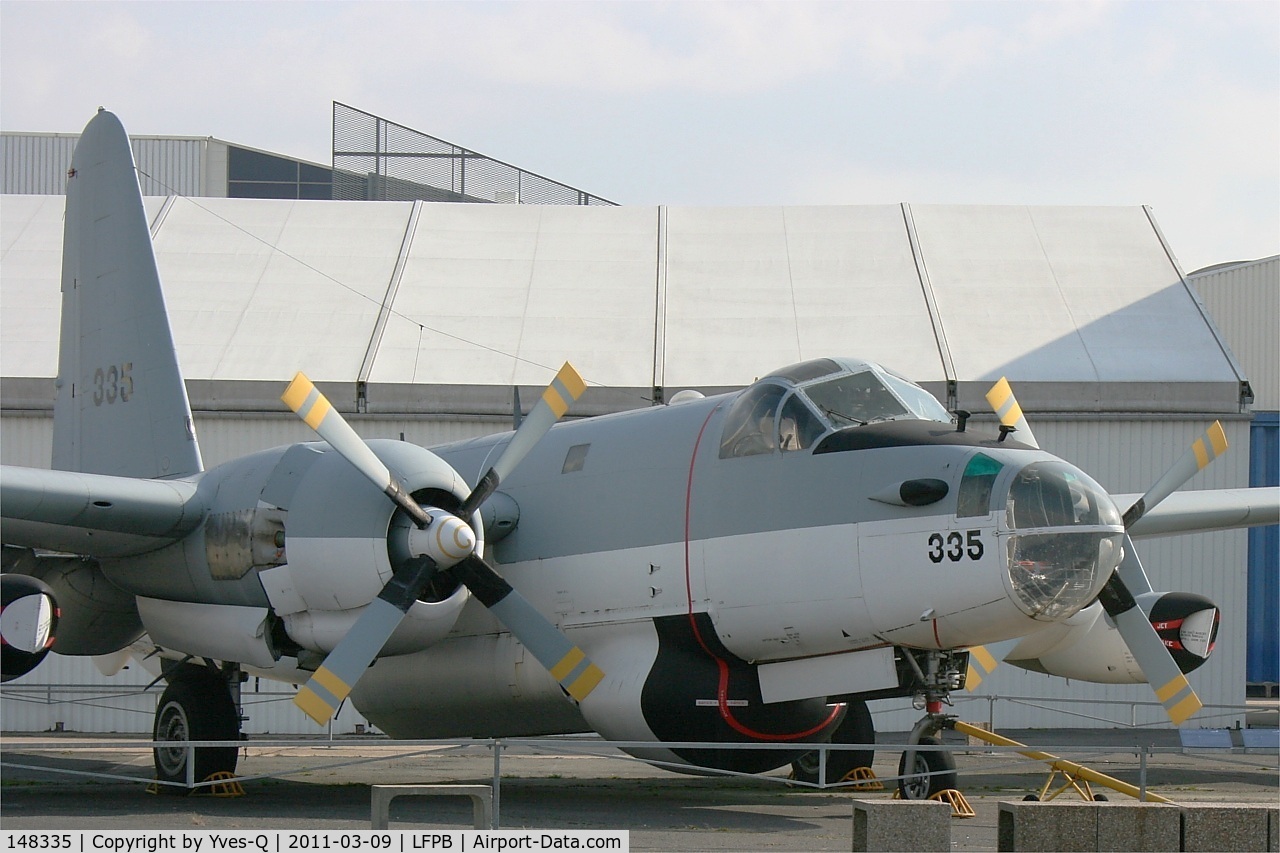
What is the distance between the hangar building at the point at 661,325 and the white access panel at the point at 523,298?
0.18 feet

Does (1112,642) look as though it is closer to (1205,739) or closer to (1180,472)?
(1205,739)

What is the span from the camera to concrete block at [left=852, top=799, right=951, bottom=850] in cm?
888

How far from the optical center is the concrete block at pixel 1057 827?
8984mm

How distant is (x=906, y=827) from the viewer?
29.2ft

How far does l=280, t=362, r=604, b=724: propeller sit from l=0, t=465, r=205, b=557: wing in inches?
85.6

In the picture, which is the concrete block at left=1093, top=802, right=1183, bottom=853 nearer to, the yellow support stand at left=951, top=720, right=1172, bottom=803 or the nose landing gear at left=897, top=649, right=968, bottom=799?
the nose landing gear at left=897, top=649, right=968, bottom=799

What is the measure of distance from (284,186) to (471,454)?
26.2 meters

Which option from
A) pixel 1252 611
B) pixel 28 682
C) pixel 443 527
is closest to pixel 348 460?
pixel 443 527

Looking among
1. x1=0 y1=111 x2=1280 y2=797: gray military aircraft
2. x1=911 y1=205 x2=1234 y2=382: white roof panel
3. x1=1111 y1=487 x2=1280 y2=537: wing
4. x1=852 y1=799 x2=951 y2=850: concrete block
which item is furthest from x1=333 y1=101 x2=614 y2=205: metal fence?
x1=852 y1=799 x2=951 y2=850: concrete block

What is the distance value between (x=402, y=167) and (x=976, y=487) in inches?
1023

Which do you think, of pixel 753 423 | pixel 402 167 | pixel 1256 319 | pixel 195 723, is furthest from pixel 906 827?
pixel 1256 319

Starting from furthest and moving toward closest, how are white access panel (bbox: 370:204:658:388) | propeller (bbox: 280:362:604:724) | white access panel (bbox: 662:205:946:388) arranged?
white access panel (bbox: 662:205:946:388) → white access panel (bbox: 370:204:658:388) → propeller (bbox: 280:362:604:724)

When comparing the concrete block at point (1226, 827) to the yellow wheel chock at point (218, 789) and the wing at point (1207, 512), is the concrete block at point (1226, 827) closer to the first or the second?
the wing at point (1207, 512)

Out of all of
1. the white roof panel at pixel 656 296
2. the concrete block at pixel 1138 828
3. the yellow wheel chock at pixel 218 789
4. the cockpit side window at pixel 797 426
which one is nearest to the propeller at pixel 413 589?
the yellow wheel chock at pixel 218 789
